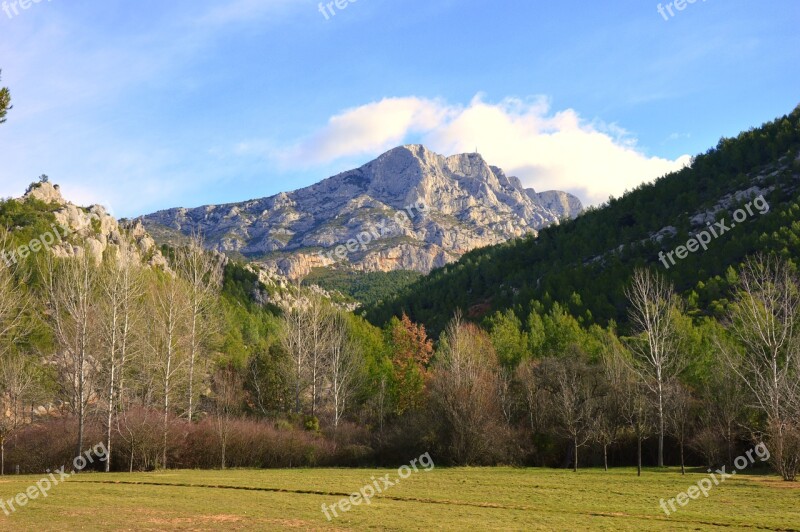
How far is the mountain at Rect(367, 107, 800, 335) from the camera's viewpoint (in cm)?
8969

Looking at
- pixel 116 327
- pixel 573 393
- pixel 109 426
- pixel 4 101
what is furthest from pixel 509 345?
pixel 4 101

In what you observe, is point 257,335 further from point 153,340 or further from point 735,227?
point 735,227

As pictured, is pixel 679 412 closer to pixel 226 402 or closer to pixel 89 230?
pixel 226 402

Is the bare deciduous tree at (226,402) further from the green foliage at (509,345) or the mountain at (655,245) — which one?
the mountain at (655,245)

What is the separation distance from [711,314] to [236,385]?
60939mm

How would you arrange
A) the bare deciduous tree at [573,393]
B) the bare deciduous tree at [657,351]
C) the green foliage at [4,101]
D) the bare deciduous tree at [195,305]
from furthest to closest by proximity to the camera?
the bare deciduous tree at [195,305] < the bare deciduous tree at [573,393] < the bare deciduous tree at [657,351] < the green foliage at [4,101]

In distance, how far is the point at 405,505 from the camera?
24.1 metres

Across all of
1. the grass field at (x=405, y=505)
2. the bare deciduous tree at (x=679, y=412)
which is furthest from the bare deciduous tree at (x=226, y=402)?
the bare deciduous tree at (x=679, y=412)

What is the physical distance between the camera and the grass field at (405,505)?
62.4 feet

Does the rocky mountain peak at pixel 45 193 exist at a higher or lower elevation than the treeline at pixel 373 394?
higher

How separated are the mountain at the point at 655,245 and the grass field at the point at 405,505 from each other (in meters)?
54.6

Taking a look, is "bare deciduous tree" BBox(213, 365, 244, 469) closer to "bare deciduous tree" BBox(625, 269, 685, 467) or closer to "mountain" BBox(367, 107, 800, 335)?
"bare deciduous tree" BBox(625, 269, 685, 467)

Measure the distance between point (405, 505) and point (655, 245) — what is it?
96272 millimetres

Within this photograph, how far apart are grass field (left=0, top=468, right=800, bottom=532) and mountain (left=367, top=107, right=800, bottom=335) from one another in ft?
179
